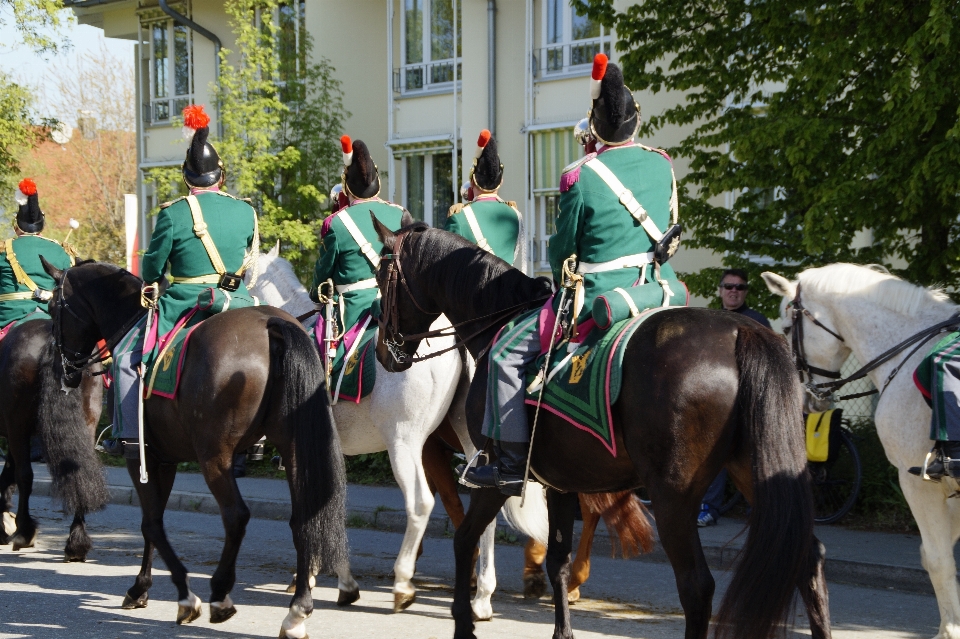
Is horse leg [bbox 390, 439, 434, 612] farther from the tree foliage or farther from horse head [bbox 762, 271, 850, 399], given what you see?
the tree foliage

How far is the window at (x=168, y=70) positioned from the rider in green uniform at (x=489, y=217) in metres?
19.1

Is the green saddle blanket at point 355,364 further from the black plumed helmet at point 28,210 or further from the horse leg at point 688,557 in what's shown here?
the black plumed helmet at point 28,210

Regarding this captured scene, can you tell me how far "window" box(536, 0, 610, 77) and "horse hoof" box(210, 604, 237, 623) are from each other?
46.0ft

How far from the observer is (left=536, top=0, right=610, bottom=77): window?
746 inches

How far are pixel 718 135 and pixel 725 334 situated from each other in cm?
623

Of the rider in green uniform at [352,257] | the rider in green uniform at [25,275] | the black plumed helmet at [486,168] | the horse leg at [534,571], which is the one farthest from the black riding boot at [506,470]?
the rider in green uniform at [25,275]

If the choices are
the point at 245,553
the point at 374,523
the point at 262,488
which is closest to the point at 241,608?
the point at 245,553

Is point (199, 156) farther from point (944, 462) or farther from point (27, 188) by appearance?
point (944, 462)

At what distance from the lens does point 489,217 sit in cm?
788

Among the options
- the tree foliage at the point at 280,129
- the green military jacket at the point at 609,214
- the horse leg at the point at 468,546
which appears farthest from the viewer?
the tree foliage at the point at 280,129

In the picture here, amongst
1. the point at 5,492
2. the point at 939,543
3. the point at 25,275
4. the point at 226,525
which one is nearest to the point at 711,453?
the point at 939,543

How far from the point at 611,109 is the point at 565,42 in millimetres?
14186

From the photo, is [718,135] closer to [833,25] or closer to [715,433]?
[833,25]

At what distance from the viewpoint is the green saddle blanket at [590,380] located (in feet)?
16.4
